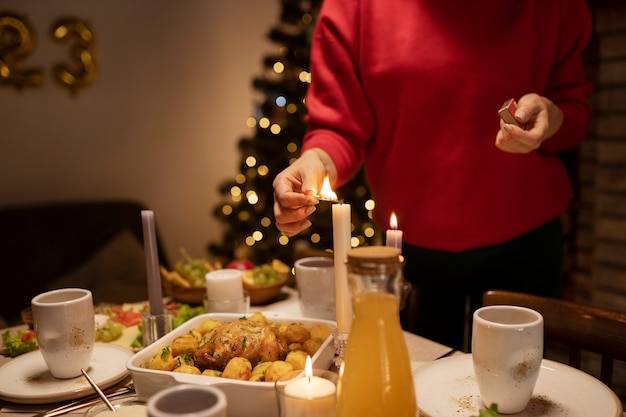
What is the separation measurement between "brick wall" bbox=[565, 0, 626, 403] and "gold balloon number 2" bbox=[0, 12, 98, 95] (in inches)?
103

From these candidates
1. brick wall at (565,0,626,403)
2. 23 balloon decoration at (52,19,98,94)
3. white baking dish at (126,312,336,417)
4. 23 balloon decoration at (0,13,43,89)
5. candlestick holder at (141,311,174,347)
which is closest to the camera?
white baking dish at (126,312,336,417)

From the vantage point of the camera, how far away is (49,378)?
3.45 feet

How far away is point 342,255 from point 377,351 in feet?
0.63

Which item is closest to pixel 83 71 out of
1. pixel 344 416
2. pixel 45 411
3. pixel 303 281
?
pixel 303 281

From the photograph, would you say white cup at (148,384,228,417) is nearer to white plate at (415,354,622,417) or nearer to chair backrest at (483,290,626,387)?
white plate at (415,354,622,417)

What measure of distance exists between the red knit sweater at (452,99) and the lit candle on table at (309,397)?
71 centimetres

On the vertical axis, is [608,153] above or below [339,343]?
above

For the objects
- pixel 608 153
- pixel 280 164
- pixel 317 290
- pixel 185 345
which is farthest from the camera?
pixel 280 164

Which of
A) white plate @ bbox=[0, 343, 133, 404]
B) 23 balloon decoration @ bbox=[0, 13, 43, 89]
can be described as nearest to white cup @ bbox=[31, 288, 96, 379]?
white plate @ bbox=[0, 343, 133, 404]

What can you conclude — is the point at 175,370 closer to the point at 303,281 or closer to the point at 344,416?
the point at 344,416

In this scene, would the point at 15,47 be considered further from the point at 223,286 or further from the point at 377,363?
the point at 377,363

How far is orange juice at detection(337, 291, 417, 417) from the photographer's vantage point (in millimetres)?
680

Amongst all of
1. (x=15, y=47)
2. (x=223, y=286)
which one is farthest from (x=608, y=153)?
(x=15, y=47)

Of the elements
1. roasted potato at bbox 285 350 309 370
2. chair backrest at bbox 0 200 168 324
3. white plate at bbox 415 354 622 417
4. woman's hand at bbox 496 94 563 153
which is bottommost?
chair backrest at bbox 0 200 168 324
